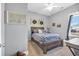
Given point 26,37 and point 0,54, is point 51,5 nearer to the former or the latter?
point 26,37

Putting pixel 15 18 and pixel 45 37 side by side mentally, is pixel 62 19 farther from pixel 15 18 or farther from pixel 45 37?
pixel 15 18

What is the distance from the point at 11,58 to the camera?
1641 mm

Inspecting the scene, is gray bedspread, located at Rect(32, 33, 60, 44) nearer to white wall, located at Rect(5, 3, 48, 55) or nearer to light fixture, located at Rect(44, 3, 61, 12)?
white wall, located at Rect(5, 3, 48, 55)

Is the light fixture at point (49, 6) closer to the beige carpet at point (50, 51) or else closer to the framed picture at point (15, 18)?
the framed picture at point (15, 18)

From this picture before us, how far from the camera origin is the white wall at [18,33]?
160cm

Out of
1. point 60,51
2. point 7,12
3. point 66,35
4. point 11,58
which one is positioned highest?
point 7,12

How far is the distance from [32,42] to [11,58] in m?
0.43

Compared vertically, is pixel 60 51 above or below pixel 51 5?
below

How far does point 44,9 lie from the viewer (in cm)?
165

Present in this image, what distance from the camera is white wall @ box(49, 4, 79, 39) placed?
1.58 meters

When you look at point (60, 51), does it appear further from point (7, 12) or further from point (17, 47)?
point (7, 12)

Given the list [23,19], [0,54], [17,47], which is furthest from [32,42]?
[0,54]

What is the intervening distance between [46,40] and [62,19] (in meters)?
0.43

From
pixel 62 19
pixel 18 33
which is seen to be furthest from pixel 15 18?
pixel 62 19
